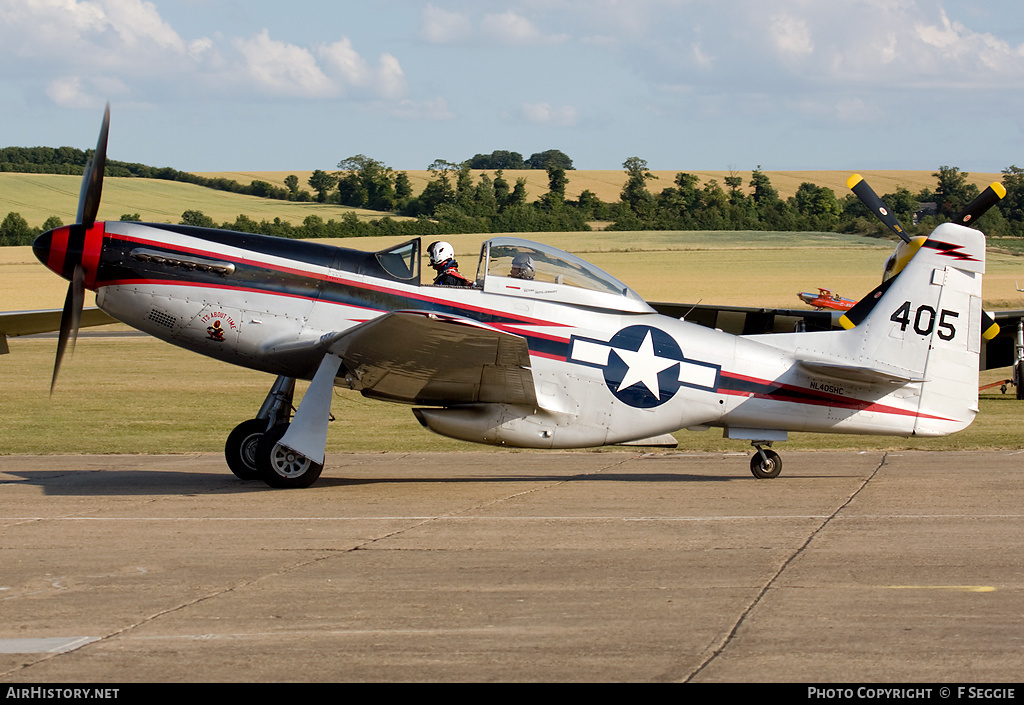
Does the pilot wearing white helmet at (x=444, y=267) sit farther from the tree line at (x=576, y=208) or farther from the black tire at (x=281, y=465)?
the tree line at (x=576, y=208)

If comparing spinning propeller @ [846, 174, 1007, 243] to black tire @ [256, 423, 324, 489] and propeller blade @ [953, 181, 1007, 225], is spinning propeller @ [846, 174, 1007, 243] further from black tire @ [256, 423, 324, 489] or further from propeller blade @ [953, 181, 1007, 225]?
black tire @ [256, 423, 324, 489]

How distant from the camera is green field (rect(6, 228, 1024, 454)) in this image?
16100mm

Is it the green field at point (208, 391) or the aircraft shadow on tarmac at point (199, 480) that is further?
the green field at point (208, 391)

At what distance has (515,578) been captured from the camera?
23.5ft

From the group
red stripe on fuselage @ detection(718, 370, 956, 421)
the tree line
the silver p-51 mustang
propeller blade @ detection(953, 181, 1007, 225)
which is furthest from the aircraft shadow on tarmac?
the tree line

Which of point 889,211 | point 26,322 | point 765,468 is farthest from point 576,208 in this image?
point 765,468

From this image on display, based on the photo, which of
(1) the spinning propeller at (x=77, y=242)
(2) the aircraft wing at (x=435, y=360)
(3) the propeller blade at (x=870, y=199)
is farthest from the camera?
(3) the propeller blade at (x=870, y=199)

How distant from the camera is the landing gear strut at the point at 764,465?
12.1m

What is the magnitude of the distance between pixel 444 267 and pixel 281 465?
2760 mm

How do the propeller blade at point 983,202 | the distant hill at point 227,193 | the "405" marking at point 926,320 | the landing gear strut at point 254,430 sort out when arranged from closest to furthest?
the "405" marking at point 926,320, the landing gear strut at point 254,430, the propeller blade at point 983,202, the distant hill at point 227,193

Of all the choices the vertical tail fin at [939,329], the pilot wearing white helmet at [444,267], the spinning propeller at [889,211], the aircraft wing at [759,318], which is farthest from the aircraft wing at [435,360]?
the aircraft wing at [759,318]

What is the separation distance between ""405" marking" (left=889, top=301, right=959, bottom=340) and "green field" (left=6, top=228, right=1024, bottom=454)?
4.11m

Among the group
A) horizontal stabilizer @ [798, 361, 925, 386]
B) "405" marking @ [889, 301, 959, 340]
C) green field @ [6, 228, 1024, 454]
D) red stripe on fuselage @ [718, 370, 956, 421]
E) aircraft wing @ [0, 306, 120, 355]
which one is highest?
"405" marking @ [889, 301, 959, 340]

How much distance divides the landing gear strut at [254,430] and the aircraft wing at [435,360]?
0.94m
